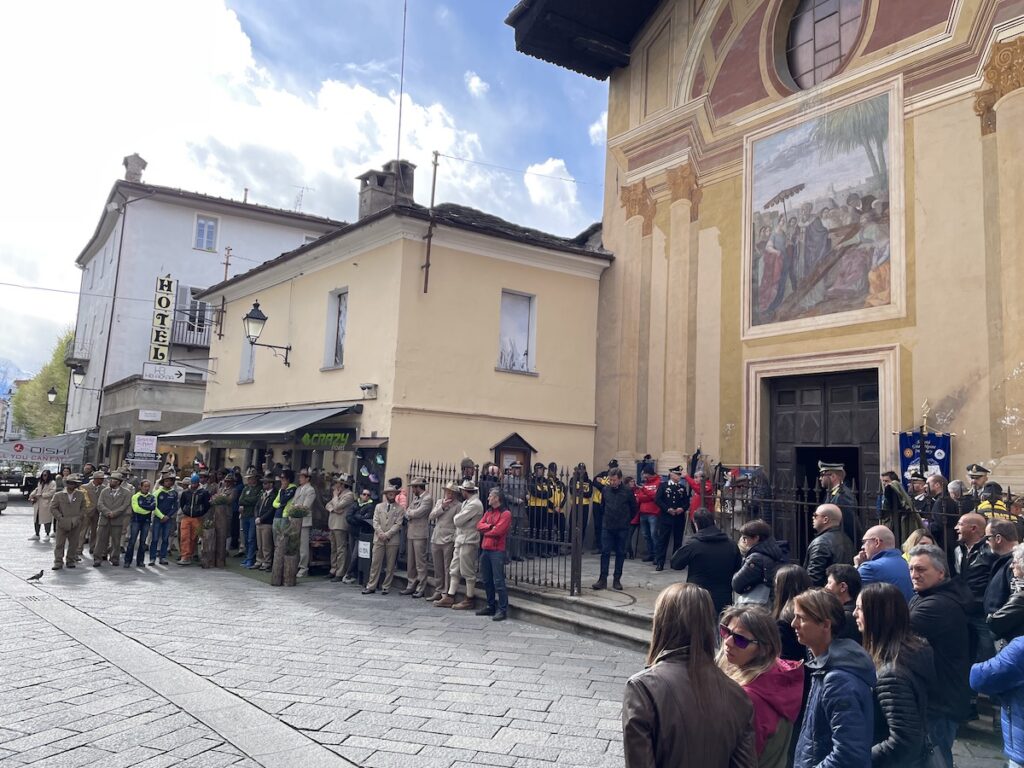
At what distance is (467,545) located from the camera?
1067cm

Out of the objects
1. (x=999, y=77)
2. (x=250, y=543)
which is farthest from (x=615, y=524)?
(x=999, y=77)

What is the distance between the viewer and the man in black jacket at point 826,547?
5.66 meters

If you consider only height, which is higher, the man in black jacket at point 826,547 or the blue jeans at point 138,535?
the man in black jacket at point 826,547

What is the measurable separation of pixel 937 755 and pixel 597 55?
16.7m

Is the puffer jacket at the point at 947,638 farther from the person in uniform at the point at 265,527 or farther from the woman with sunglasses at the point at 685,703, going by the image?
the person in uniform at the point at 265,527

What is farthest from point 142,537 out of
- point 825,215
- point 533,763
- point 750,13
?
point 750,13

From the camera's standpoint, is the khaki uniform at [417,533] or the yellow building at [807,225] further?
the khaki uniform at [417,533]

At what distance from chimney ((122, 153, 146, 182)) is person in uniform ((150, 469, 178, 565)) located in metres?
24.1

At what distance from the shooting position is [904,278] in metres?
11.6

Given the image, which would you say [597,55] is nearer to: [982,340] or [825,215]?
[825,215]

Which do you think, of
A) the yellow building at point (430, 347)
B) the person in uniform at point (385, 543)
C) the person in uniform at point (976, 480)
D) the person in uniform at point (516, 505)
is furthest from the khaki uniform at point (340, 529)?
the person in uniform at point (976, 480)

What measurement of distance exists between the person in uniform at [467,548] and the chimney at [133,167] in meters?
29.9

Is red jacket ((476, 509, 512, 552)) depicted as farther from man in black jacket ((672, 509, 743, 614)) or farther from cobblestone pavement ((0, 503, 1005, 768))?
man in black jacket ((672, 509, 743, 614))

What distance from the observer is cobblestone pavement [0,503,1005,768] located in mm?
5191
